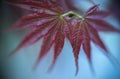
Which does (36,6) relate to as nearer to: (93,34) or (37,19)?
(37,19)

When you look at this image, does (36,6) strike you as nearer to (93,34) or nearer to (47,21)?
(47,21)

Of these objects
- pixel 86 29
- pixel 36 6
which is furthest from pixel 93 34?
pixel 36 6

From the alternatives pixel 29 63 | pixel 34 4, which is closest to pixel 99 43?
pixel 34 4

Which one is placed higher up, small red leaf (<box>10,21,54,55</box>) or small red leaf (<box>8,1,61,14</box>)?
small red leaf (<box>8,1,61,14</box>)

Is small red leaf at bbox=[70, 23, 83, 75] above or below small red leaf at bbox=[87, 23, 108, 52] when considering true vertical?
below

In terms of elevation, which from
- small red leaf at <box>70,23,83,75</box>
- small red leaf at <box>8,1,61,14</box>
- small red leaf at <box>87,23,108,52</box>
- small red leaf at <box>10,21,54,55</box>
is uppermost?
small red leaf at <box>8,1,61,14</box>

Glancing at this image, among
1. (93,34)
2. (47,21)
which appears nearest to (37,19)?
(47,21)

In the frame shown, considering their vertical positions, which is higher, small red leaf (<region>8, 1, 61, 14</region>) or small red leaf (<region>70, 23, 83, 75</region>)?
small red leaf (<region>8, 1, 61, 14</region>)

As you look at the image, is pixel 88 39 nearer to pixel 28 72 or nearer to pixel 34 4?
pixel 34 4

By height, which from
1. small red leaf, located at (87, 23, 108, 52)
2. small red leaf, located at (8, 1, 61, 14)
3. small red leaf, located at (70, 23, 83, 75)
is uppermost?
small red leaf, located at (8, 1, 61, 14)

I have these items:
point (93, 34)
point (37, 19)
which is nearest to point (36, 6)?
point (37, 19)

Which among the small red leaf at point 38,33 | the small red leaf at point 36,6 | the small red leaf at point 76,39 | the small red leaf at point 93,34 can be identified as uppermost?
the small red leaf at point 36,6
